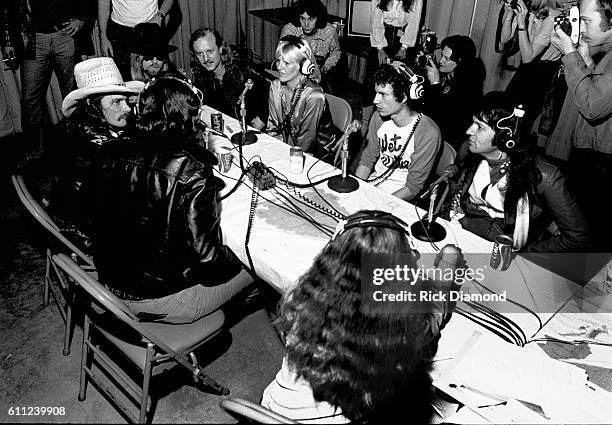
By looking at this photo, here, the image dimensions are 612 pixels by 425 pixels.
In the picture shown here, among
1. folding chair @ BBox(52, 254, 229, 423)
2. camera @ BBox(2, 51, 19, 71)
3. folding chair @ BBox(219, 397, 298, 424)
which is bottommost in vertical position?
folding chair @ BBox(52, 254, 229, 423)

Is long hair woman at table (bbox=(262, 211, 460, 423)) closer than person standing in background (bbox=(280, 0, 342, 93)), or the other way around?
long hair woman at table (bbox=(262, 211, 460, 423))

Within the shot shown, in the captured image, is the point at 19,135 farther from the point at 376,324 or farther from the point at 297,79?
the point at 376,324

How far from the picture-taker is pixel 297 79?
346 centimetres

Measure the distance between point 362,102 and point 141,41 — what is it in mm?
3199

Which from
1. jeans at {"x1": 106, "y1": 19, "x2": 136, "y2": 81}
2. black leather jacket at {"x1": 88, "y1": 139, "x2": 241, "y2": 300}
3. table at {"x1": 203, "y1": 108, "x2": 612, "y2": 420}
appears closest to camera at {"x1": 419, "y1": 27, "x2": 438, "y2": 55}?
table at {"x1": 203, "y1": 108, "x2": 612, "y2": 420}

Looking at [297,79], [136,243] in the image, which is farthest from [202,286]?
[297,79]

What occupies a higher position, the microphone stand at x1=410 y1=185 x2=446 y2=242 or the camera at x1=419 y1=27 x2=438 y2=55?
the camera at x1=419 y1=27 x2=438 y2=55

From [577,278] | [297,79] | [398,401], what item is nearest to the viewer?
[398,401]

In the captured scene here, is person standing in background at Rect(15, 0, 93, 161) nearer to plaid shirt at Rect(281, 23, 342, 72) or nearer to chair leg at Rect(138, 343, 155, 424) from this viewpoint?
plaid shirt at Rect(281, 23, 342, 72)

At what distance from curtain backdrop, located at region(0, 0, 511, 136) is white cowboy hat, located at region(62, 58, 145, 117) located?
8.80 feet

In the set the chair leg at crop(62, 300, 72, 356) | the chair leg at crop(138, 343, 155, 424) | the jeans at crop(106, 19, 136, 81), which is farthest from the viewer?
the jeans at crop(106, 19, 136, 81)

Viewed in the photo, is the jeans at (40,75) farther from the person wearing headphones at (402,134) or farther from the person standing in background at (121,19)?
the person wearing headphones at (402,134)

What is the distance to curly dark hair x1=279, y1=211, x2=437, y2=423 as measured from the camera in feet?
4.52

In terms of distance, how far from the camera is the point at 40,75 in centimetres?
438
